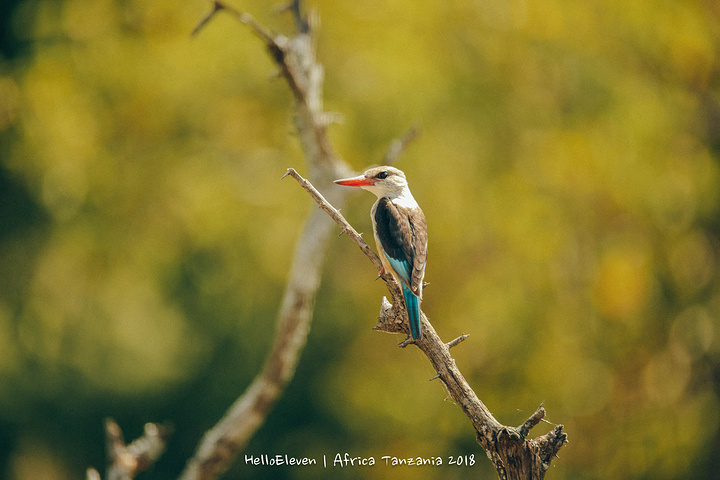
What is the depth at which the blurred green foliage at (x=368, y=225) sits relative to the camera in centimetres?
589

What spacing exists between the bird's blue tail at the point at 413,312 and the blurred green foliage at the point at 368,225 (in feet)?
11.7

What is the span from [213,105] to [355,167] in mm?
1801

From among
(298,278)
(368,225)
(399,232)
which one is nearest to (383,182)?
(399,232)

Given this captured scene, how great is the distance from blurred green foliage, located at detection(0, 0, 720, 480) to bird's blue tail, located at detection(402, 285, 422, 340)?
3.55 metres

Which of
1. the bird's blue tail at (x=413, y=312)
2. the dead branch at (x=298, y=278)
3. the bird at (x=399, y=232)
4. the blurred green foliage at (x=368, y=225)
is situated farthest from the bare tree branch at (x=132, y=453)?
the blurred green foliage at (x=368, y=225)

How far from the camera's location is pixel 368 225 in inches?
211

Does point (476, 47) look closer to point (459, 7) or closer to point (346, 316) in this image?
point (459, 7)

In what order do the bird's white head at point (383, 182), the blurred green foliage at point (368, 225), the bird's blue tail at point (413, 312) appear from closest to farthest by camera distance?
the bird's blue tail at point (413, 312) < the bird's white head at point (383, 182) < the blurred green foliage at point (368, 225)

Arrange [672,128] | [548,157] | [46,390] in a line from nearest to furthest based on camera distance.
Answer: [548,157]
[672,128]
[46,390]

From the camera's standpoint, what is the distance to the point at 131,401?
22.7 ft

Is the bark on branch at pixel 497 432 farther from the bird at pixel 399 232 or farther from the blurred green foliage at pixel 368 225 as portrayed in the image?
the blurred green foliage at pixel 368 225

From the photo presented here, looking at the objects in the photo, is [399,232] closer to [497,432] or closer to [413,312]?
[413,312]

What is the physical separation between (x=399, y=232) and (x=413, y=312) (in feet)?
2.08

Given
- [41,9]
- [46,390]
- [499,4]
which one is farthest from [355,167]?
[46,390]
